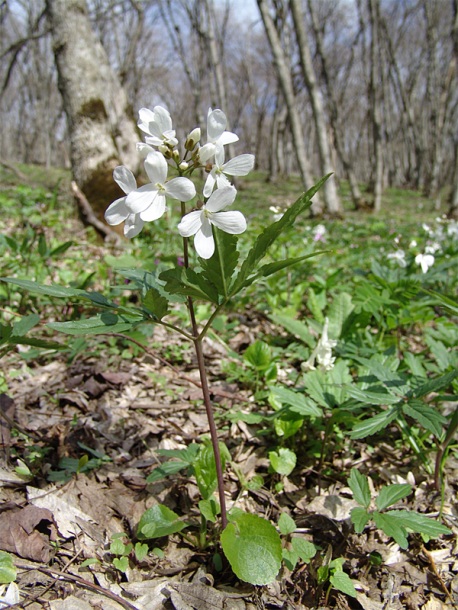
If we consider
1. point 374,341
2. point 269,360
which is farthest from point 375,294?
point 269,360

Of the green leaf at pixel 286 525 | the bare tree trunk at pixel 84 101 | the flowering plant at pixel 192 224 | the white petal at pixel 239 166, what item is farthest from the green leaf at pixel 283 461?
the bare tree trunk at pixel 84 101

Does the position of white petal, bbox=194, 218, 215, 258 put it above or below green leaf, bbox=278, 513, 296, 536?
above

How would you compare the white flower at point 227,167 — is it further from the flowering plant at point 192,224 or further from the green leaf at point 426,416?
the green leaf at point 426,416

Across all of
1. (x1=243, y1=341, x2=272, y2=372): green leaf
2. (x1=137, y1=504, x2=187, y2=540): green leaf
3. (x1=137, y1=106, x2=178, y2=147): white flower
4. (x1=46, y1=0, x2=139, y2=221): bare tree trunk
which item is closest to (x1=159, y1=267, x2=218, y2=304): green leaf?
(x1=137, y1=106, x2=178, y2=147): white flower

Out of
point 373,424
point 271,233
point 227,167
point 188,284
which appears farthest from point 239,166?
point 373,424

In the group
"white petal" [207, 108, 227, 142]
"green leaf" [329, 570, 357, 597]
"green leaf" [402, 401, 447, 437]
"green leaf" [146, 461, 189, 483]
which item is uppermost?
"white petal" [207, 108, 227, 142]

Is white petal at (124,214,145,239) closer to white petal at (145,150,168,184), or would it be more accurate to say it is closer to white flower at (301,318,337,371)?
white petal at (145,150,168,184)

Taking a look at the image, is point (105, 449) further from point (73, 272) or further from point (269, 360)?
point (73, 272)
